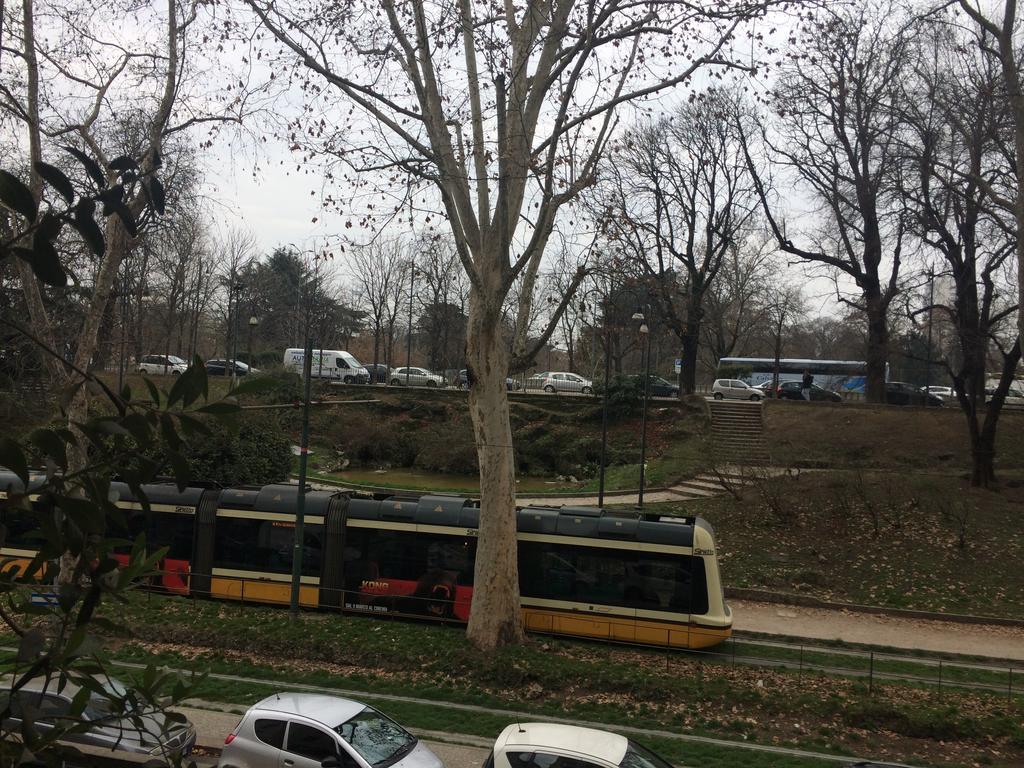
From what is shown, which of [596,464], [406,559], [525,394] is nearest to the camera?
[406,559]

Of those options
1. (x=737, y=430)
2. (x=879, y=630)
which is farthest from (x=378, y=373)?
(x=879, y=630)

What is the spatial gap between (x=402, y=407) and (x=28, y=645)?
131 feet

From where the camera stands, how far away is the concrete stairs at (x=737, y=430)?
3331 cm

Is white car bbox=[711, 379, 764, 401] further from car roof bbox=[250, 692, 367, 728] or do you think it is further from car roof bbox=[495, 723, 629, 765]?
car roof bbox=[495, 723, 629, 765]

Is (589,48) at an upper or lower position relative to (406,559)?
upper

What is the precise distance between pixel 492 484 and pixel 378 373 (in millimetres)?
44657

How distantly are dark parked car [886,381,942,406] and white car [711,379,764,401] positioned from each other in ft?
22.8

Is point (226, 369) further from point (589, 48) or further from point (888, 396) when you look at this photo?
point (589, 48)

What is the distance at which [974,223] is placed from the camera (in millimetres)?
26844

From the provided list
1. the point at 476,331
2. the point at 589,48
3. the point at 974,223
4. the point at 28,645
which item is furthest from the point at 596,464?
the point at 28,645

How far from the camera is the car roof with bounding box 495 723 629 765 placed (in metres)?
8.12

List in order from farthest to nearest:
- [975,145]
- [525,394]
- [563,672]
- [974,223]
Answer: [525,394]
[974,223]
[975,145]
[563,672]

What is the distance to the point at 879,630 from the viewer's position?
58.6 feet

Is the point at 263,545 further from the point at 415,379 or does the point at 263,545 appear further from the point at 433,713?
the point at 415,379
